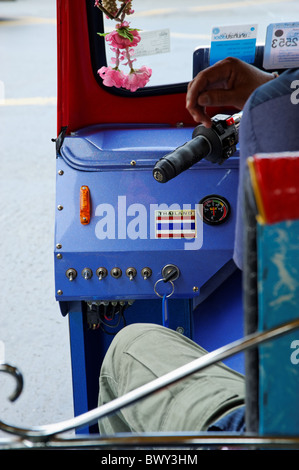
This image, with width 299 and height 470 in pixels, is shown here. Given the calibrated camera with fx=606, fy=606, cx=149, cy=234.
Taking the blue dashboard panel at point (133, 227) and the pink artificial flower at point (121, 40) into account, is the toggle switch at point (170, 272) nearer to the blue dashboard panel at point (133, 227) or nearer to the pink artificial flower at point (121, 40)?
the blue dashboard panel at point (133, 227)

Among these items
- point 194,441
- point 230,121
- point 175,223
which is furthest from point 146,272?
point 194,441

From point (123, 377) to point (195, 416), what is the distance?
30 centimetres

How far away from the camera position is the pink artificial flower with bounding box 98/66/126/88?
1.84 meters

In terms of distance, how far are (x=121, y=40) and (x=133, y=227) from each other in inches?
22.6

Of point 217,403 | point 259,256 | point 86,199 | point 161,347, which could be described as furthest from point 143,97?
point 259,256

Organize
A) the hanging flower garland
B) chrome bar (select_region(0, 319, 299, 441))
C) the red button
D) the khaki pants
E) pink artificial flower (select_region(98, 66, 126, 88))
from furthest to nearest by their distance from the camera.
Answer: pink artificial flower (select_region(98, 66, 126, 88)) < the hanging flower garland < the red button < the khaki pants < chrome bar (select_region(0, 319, 299, 441))

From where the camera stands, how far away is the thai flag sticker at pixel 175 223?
162cm

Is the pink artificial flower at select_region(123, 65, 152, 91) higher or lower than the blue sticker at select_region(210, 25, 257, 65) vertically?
lower

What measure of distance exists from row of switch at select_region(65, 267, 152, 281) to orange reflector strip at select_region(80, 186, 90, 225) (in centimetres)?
13

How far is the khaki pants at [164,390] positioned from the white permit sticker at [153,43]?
89 centimetres

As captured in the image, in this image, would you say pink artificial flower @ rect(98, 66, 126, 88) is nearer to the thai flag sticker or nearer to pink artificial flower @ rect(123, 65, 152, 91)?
pink artificial flower @ rect(123, 65, 152, 91)

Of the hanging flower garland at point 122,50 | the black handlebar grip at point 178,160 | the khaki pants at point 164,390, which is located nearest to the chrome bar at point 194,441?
the khaki pants at point 164,390

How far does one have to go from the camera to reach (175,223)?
1.63 metres

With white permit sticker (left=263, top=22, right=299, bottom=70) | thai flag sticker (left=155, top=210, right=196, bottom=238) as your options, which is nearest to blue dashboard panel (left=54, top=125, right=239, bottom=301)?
thai flag sticker (left=155, top=210, right=196, bottom=238)
